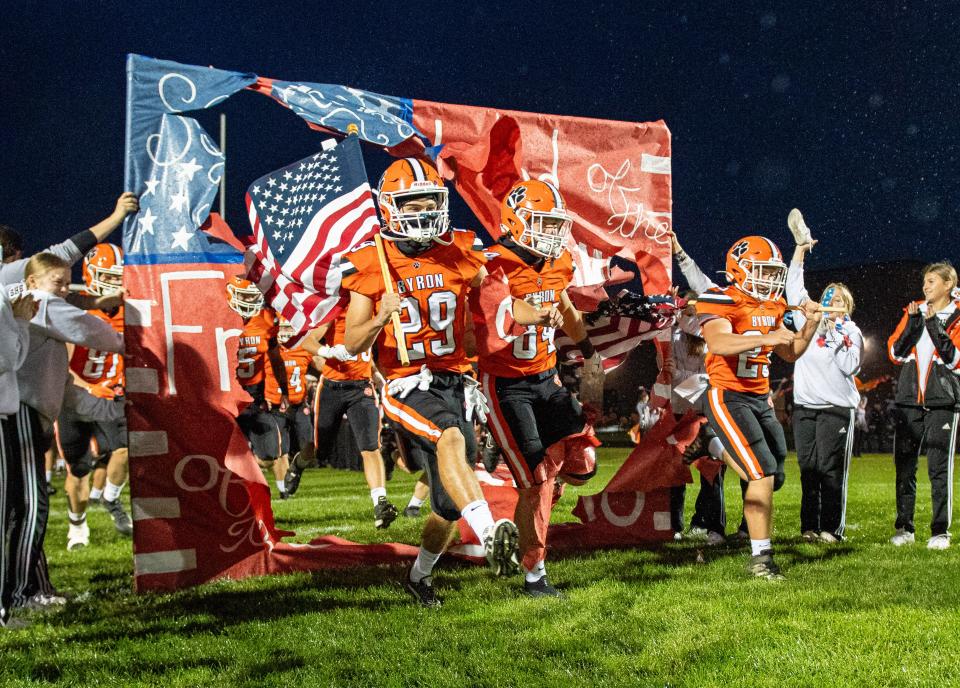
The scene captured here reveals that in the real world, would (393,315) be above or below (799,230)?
below

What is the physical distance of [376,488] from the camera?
28.6 feet

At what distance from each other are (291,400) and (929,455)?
23.7 feet

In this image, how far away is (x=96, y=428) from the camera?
29.0ft

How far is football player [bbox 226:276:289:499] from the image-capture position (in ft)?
32.6

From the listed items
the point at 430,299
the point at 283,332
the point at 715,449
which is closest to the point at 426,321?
the point at 430,299

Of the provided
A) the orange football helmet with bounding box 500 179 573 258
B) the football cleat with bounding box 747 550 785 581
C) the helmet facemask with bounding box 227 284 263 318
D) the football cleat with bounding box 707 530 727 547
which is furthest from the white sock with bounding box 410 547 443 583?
the helmet facemask with bounding box 227 284 263 318

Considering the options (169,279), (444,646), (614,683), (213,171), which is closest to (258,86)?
(213,171)

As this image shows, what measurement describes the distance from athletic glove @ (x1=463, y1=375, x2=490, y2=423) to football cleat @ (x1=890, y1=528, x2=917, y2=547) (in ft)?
14.5

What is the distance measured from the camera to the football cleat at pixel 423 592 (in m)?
5.45

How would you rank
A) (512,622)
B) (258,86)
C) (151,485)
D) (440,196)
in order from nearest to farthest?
(512,622), (440,196), (151,485), (258,86)

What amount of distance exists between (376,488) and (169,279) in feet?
10.7

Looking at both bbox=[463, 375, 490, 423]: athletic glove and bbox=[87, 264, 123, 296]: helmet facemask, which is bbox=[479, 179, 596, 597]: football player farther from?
bbox=[87, 264, 123, 296]: helmet facemask

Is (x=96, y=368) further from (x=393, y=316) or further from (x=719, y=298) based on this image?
(x=719, y=298)

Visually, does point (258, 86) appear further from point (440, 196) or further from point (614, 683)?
point (614, 683)
